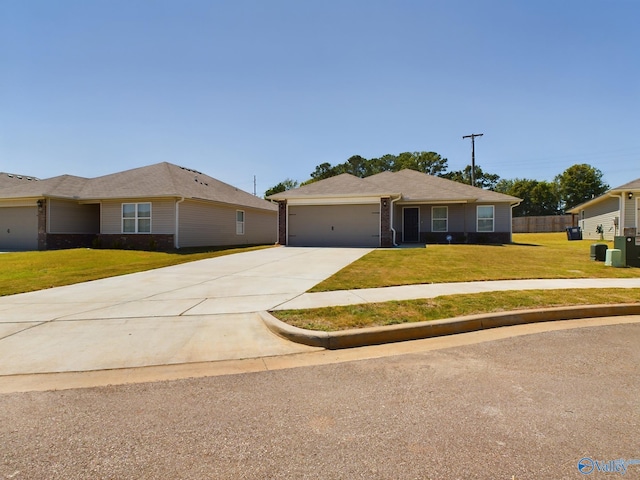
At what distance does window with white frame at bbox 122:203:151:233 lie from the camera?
20516 millimetres

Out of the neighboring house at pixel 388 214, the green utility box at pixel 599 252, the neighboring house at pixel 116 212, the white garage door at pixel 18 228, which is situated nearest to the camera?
the green utility box at pixel 599 252

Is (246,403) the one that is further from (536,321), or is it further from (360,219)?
(360,219)

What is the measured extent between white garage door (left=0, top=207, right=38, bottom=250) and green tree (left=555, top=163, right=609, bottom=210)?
63234mm

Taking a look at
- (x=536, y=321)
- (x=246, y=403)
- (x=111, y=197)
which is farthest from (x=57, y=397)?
(x=111, y=197)

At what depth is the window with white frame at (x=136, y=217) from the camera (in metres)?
20.5

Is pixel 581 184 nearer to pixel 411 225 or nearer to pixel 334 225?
pixel 411 225

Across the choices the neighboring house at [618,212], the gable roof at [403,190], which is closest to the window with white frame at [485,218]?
the gable roof at [403,190]

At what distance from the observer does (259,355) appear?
465 cm

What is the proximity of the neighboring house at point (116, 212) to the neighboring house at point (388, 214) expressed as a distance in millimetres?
4823

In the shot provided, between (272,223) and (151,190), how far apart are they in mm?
12847

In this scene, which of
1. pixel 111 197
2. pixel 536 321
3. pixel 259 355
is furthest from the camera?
pixel 111 197

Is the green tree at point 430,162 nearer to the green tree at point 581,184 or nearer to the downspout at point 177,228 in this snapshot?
the green tree at point 581,184

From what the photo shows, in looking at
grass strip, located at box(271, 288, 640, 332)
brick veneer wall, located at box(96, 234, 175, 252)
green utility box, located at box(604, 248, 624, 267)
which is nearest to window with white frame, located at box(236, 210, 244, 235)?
brick veneer wall, located at box(96, 234, 175, 252)

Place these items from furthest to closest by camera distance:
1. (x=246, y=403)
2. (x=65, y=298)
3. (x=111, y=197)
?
(x=111, y=197)
(x=65, y=298)
(x=246, y=403)
